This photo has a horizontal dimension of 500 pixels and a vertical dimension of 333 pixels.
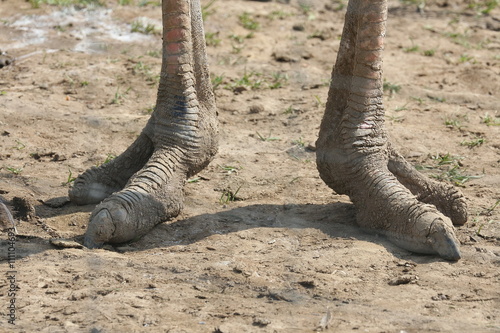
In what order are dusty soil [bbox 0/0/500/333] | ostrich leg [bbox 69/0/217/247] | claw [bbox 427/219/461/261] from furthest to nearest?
1. ostrich leg [bbox 69/0/217/247]
2. claw [bbox 427/219/461/261]
3. dusty soil [bbox 0/0/500/333]

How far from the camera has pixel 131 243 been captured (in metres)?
4.50

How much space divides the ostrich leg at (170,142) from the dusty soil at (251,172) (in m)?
0.15

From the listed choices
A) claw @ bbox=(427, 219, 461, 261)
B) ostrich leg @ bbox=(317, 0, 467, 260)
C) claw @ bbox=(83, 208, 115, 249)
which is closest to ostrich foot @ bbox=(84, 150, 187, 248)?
claw @ bbox=(83, 208, 115, 249)

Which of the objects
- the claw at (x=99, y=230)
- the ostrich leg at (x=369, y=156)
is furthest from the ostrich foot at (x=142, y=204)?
the ostrich leg at (x=369, y=156)

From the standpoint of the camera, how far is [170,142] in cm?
492

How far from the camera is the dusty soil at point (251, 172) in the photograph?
366cm

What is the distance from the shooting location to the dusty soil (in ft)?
12.0

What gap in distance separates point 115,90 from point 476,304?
12.9ft

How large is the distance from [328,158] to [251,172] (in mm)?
894

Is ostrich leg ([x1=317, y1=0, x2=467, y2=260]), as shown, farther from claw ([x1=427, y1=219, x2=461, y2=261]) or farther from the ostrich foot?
the ostrich foot

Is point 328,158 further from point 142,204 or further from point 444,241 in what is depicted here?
point 142,204

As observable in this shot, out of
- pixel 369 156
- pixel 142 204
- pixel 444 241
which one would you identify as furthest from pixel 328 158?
pixel 142 204

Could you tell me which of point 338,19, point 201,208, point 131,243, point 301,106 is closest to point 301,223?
point 201,208

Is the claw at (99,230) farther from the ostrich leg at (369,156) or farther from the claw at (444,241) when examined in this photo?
the claw at (444,241)
